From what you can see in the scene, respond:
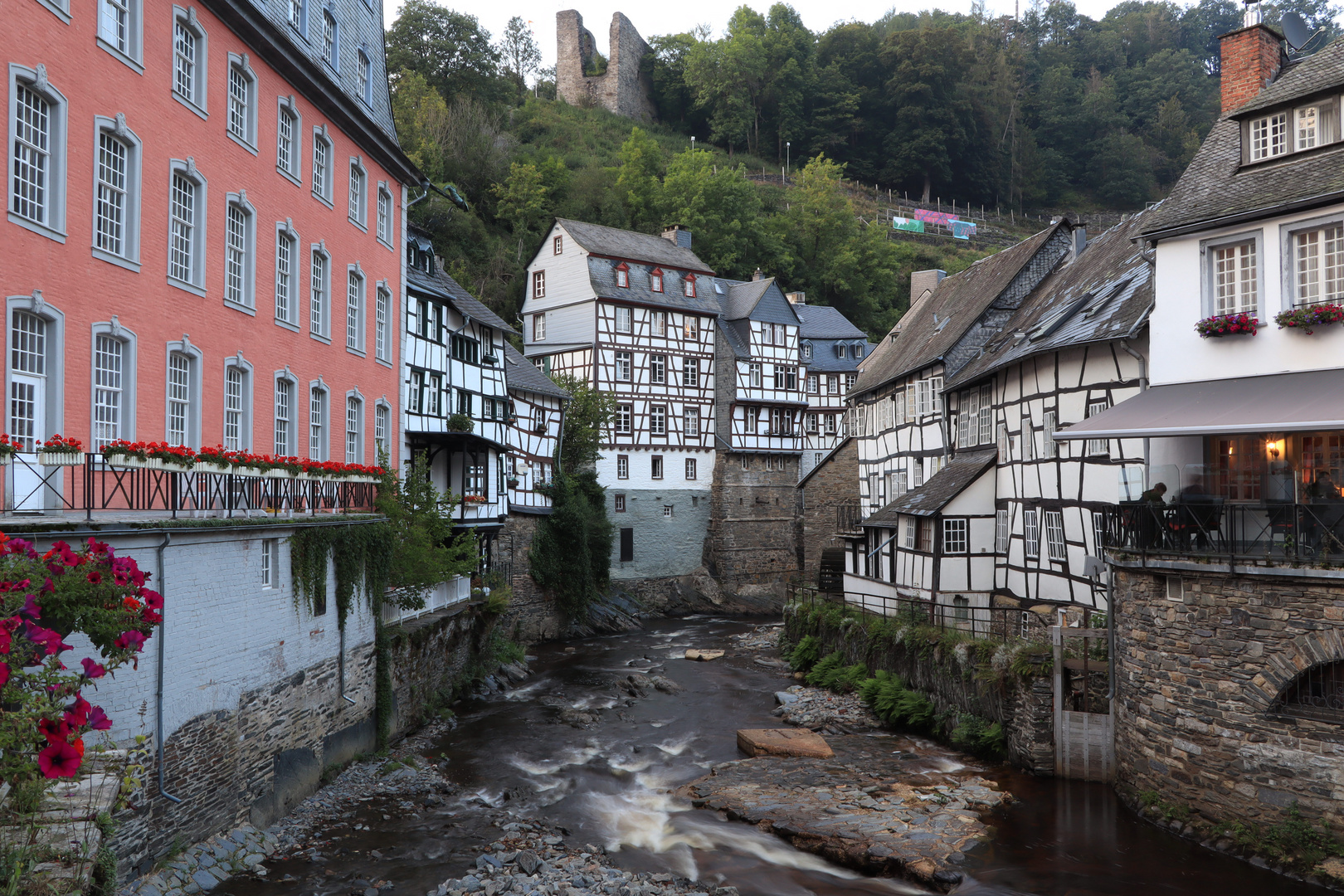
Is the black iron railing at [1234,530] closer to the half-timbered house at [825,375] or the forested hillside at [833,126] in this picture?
the half-timbered house at [825,375]

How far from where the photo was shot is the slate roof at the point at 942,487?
2306cm

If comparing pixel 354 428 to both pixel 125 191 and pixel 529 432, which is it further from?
pixel 529 432

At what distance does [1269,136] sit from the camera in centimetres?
1545

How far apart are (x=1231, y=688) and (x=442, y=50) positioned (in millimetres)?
63591

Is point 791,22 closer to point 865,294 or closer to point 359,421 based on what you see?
point 865,294

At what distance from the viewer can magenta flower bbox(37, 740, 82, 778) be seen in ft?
19.0

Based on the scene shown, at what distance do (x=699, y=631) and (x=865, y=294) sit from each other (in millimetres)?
32254

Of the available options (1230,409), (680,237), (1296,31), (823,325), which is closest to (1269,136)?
(1296,31)

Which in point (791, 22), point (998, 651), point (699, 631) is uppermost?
point (791, 22)

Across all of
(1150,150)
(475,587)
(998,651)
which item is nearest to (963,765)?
(998,651)

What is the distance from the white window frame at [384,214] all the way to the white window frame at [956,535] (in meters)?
14.7

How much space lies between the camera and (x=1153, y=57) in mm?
87938

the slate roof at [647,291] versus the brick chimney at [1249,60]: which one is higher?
the slate roof at [647,291]

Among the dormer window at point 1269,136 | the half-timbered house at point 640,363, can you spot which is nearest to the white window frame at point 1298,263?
the dormer window at point 1269,136
